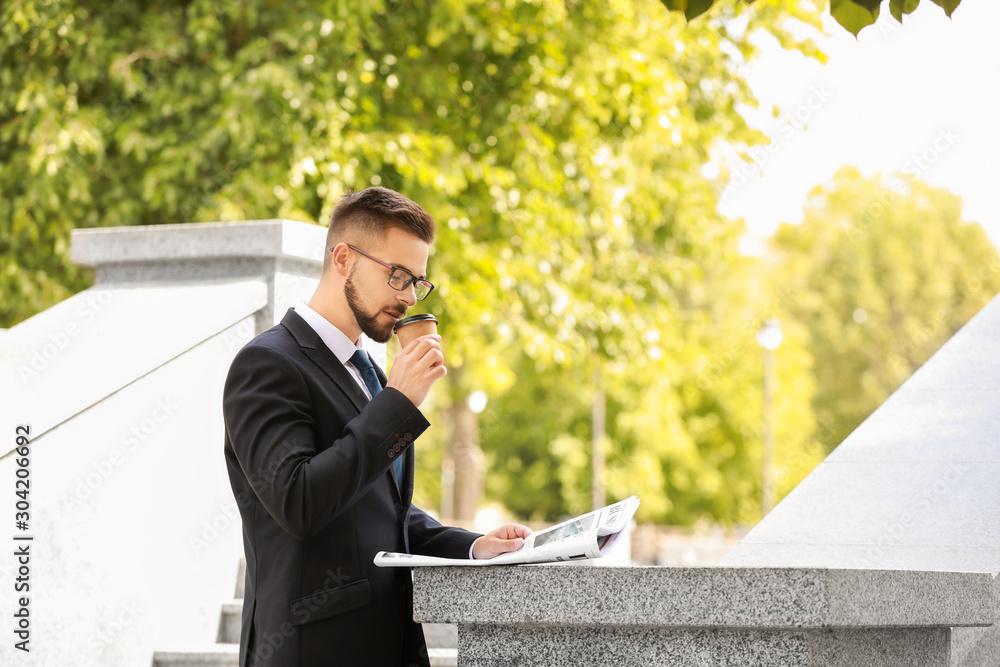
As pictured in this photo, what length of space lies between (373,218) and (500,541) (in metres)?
0.80

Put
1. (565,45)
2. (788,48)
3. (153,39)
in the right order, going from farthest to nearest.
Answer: (788,48)
(565,45)
(153,39)

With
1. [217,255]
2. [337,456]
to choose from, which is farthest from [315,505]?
[217,255]

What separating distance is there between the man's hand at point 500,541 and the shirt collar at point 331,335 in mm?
533

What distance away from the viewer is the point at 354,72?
29.8ft

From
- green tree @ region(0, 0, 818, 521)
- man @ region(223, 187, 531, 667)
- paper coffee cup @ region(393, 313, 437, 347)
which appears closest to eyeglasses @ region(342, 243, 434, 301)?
man @ region(223, 187, 531, 667)

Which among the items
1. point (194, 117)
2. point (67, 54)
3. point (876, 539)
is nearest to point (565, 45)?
point (194, 117)

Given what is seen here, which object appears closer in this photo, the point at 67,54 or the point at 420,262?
the point at 420,262

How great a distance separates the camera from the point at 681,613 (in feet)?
6.73

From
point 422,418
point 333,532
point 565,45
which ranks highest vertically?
point 565,45

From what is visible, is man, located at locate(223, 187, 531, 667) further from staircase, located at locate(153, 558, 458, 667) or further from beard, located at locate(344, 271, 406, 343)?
staircase, located at locate(153, 558, 458, 667)

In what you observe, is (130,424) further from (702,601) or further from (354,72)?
(354,72)

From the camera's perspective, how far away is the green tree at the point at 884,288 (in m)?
40.0

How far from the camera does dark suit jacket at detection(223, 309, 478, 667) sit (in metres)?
2.21

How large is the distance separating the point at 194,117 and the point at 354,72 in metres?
1.32
